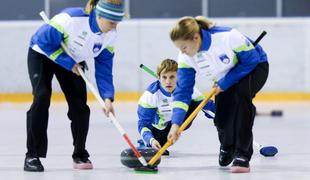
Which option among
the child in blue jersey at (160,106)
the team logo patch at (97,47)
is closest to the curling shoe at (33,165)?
the team logo patch at (97,47)

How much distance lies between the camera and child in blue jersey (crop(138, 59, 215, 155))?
5492 mm

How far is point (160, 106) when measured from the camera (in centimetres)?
562

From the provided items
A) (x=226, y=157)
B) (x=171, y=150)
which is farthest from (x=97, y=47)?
(x=171, y=150)

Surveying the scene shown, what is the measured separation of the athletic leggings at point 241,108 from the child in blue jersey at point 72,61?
597mm

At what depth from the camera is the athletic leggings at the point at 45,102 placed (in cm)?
481

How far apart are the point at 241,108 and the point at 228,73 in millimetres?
194

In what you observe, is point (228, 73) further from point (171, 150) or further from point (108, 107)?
point (171, 150)

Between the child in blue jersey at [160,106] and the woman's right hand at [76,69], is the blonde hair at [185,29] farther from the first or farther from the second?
the child in blue jersey at [160,106]

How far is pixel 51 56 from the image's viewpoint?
479cm

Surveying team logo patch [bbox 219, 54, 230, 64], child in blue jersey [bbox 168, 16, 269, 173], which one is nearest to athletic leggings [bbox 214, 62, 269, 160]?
child in blue jersey [bbox 168, 16, 269, 173]

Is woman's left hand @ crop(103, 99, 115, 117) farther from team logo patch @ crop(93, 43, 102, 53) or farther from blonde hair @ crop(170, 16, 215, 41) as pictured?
blonde hair @ crop(170, 16, 215, 41)

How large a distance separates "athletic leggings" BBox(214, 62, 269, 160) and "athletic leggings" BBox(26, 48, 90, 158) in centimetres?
73

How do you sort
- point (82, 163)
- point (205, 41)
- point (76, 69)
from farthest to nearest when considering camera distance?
point (82, 163), point (76, 69), point (205, 41)

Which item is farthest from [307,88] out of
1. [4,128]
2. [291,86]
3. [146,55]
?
[4,128]
